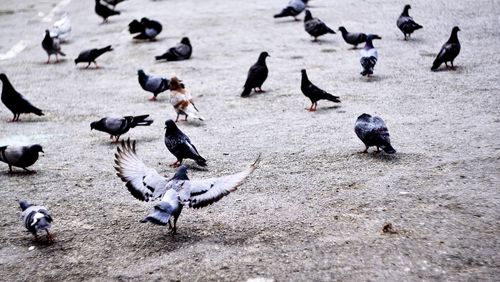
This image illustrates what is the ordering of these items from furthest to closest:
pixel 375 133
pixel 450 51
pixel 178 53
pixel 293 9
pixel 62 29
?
pixel 293 9
pixel 62 29
pixel 178 53
pixel 450 51
pixel 375 133

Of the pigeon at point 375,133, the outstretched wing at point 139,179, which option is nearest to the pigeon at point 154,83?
the pigeon at point 375,133

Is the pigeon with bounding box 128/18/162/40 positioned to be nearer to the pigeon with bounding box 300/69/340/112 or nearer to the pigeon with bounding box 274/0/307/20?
the pigeon with bounding box 274/0/307/20

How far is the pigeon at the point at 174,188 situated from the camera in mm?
4195

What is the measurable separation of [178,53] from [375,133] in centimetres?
645

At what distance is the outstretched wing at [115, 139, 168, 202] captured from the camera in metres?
4.43

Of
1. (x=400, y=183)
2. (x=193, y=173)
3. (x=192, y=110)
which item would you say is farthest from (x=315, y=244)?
(x=192, y=110)

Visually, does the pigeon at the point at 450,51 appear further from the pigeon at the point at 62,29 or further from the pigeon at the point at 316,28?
the pigeon at the point at 62,29

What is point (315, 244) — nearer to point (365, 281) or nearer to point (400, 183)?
point (365, 281)

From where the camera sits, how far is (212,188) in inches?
169

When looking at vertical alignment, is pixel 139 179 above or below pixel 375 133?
below

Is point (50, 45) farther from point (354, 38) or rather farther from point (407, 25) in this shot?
point (407, 25)

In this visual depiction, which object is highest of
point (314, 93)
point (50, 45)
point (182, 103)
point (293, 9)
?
point (314, 93)

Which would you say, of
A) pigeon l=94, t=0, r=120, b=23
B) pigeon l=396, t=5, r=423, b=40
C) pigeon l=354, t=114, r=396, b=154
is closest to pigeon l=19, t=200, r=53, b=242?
pigeon l=354, t=114, r=396, b=154

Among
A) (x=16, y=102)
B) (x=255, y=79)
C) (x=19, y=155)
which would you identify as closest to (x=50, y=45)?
(x=16, y=102)
